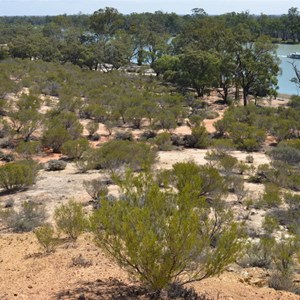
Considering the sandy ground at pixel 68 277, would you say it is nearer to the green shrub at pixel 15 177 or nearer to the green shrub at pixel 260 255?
the green shrub at pixel 260 255

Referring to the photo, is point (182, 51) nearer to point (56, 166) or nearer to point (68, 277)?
point (56, 166)

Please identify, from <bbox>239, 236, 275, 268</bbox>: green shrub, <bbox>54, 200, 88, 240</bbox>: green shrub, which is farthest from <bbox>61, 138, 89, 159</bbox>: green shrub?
<bbox>239, 236, 275, 268</bbox>: green shrub

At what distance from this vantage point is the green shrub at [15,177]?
1462 cm

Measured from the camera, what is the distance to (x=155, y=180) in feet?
49.6

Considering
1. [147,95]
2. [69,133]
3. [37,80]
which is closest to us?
[69,133]

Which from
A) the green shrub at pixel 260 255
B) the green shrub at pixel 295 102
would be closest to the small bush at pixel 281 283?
the green shrub at pixel 260 255

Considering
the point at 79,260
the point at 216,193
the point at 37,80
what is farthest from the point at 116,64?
the point at 79,260

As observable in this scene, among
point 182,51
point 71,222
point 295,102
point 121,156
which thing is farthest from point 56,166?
point 182,51

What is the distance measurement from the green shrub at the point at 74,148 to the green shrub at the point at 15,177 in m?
4.18

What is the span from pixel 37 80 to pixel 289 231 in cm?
3084

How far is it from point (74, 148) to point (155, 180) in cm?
578

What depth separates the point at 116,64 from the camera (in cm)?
5531

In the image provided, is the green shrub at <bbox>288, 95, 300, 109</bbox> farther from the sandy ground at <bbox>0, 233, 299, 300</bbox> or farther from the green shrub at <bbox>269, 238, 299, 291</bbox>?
the sandy ground at <bbox>0, 233, 299, 300</bbox>

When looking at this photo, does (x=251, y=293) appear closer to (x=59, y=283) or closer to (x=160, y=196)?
(x=160, y=196)
